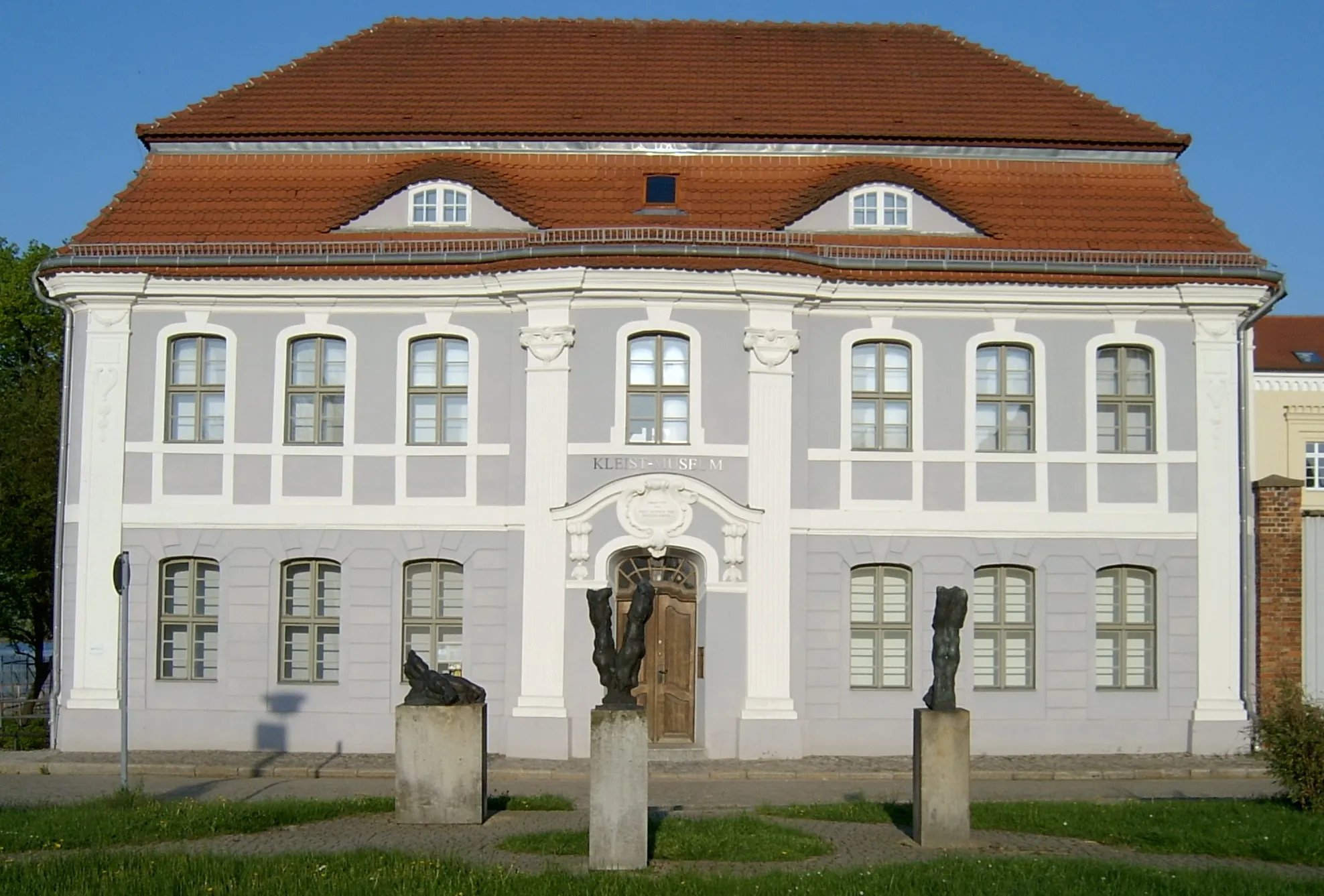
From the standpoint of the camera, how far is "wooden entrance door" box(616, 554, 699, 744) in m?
21.4

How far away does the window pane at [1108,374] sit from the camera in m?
22.3

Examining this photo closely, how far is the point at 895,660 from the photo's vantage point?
2172 centimetres

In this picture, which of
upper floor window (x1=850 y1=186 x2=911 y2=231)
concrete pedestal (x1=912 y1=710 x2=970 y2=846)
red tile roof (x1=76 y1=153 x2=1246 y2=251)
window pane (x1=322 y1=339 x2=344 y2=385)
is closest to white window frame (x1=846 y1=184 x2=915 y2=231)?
upper floor window (x1=850 y1=186 x2=911 y2=231)

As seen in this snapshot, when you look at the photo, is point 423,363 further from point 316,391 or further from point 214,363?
point 214,363

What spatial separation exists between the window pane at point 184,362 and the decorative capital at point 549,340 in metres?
4.76

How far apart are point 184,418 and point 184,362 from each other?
0.78m

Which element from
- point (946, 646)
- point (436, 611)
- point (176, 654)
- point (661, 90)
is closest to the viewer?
point (946, 646)

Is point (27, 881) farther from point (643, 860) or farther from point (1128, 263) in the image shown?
point (1128, 263)

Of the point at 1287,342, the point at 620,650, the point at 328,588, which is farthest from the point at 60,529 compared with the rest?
the point at 1287,342

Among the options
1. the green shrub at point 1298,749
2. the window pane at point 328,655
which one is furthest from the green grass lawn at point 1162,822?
the window pane at point 328,655

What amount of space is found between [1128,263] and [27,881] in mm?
15929

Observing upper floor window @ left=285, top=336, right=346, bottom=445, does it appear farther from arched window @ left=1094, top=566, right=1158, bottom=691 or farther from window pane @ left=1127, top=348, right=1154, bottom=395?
window pane @ left=1127, top=348, right=1154, bottom=395

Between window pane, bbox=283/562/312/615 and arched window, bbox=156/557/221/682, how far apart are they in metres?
0.90

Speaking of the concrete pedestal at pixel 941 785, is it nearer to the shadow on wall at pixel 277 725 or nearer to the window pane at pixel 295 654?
the shadow on wall at pixel 277 725
